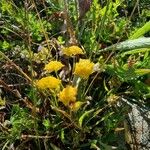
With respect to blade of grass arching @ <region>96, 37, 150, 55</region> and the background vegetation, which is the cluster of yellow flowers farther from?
blade of grass arching @ <region>96, 37, 150, 55</region>

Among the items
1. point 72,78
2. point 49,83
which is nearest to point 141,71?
point 72,78

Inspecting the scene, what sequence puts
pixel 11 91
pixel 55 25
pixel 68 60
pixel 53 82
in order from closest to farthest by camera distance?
pixel 53 82, pixel 11 91, pixel 68 60, pixel 55 25

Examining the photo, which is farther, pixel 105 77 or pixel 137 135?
pixel 105 77

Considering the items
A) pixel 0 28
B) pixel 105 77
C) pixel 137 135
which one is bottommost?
pixel 137 135

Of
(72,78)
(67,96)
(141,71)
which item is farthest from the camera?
(72,78)

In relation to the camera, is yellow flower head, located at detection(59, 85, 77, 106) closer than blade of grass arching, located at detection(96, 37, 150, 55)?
Yes

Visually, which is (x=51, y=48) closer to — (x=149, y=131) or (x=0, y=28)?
(x=0, y=28)

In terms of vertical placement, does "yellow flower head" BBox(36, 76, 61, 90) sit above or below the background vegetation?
above

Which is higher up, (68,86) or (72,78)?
(68,86)

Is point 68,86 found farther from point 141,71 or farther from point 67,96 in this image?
point 141,71

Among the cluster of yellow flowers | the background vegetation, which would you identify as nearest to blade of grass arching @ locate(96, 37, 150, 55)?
the background vegetation

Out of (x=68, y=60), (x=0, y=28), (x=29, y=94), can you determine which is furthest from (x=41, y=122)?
(x=0, y=28)
